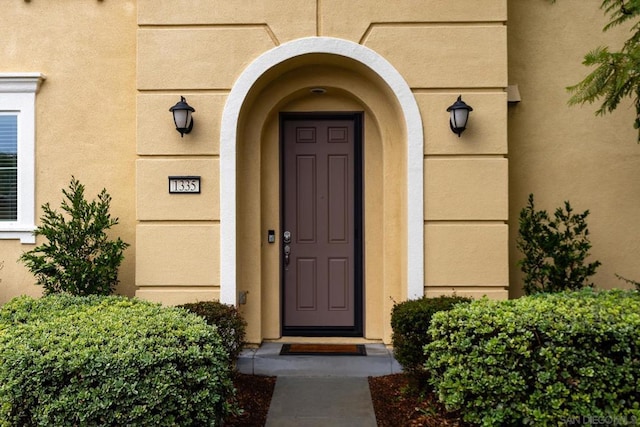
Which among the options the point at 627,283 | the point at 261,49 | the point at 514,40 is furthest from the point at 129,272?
the point at 627,283

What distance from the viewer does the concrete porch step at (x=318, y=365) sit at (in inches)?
193

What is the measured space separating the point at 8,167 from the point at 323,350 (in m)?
4.37

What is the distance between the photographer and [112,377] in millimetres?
3016

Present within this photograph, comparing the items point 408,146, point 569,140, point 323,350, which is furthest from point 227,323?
point 569,140

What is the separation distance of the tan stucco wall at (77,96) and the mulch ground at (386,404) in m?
2.40

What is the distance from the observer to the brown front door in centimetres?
574

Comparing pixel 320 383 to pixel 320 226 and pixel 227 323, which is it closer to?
pixel 227 323

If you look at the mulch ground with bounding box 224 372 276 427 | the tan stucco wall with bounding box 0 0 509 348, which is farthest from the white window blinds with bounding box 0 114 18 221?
the mulch ground with bounding box 224 372 276 427

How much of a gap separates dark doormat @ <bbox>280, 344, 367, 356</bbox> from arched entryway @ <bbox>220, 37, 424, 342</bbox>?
30 cm

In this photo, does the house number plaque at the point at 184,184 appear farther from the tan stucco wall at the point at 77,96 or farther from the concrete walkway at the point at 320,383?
the concrete walkway at the point at 320,383

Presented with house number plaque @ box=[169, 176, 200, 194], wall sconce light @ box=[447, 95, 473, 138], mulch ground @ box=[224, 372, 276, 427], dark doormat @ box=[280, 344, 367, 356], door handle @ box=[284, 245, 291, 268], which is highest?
wall sconce light @ box=[447, 95, 473, 138]

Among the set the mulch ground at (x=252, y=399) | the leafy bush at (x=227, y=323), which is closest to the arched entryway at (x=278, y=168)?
the leafy bush at (x=227, y=323)

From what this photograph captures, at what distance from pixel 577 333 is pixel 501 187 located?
84.5 inches

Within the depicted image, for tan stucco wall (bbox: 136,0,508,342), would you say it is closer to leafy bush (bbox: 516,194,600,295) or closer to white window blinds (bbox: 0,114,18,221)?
leafy bush (bbox: 516,194,600,295)
